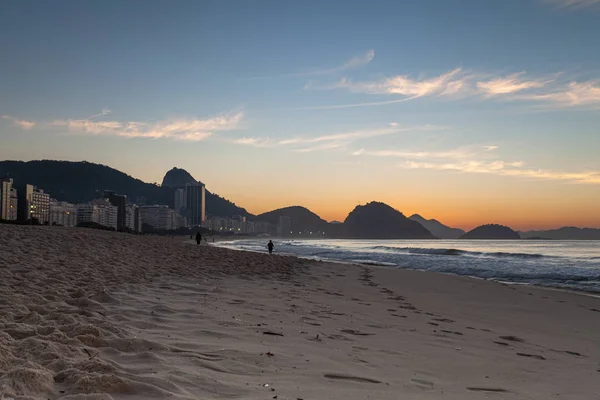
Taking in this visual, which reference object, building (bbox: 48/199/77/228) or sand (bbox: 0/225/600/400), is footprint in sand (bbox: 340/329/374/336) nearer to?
sand (bbox: 0/225/600/400)

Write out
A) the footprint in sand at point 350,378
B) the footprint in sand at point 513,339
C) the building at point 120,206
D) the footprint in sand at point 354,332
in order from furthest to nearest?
the building at point 120,206
the footprint in sand at point 513,339
the footprint in sand at point 354,332
the footprint in sand at point 350,378

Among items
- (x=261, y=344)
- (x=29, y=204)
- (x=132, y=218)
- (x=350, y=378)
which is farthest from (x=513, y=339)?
(x=132, y=218)

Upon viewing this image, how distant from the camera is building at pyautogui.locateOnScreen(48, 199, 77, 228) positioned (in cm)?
14874

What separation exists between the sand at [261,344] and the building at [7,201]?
13351cm

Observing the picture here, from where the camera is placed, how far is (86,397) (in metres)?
3.03

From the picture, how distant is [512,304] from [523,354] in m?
6.54

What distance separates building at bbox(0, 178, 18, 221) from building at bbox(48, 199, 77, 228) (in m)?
13.4

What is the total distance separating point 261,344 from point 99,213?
17622cm

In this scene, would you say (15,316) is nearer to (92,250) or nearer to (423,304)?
(423,304)

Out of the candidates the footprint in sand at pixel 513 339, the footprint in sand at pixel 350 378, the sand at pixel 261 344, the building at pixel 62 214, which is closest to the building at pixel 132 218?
the building at pixel 62 214

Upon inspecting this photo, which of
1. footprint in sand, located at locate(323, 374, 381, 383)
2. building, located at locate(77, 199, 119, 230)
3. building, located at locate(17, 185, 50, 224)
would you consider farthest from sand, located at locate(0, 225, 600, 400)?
building, located at locate(77, 199, 119, 230)

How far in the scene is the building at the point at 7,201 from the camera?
122 metres

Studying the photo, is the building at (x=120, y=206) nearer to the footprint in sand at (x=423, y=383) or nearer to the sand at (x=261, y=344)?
the sand at (x=261, y=344)

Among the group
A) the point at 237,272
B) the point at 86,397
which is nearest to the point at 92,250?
the point at 237,272
